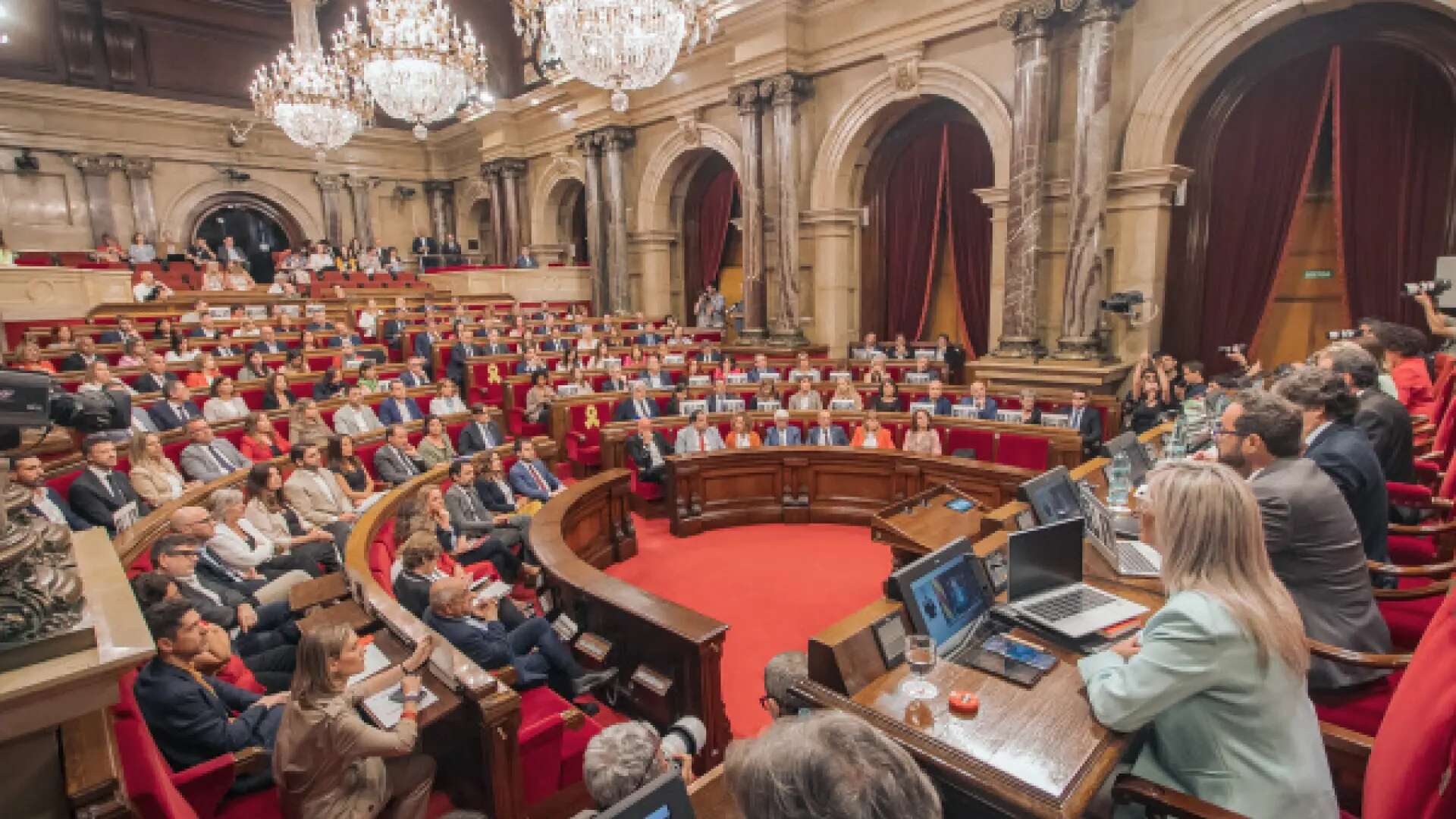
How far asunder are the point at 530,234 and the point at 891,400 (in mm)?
11351

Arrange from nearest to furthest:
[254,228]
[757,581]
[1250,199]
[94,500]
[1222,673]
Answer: [1222,673] < [94,500] < [757,581] < [1250,199] < [254,228]

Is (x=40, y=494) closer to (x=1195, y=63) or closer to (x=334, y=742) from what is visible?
(x=334, y=742)

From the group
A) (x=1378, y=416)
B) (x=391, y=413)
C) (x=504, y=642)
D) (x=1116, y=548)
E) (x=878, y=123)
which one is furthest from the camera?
(x=878, y=123)

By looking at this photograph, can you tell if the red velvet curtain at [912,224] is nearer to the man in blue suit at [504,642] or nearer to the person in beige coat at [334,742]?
the man in blue suit at [504,642]

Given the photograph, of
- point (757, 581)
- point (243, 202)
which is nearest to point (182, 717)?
point (757, 581)

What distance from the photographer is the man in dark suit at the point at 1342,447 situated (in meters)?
2.56

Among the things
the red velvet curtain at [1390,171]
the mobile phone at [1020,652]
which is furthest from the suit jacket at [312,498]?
the red velvet curtain at [1390,171]

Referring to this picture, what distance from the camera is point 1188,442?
168 inches

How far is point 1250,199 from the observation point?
25.4 feet

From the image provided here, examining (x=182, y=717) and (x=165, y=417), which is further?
(x=165, y=417)

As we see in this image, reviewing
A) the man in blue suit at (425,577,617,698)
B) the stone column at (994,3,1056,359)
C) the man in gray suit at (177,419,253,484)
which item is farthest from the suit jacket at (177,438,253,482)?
the stone column at (994,3,1056,359)

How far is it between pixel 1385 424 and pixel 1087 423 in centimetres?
327

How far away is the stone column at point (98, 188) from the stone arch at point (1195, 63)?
1745 centimetres

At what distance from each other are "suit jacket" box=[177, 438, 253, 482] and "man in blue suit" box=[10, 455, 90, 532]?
2.81 ft
